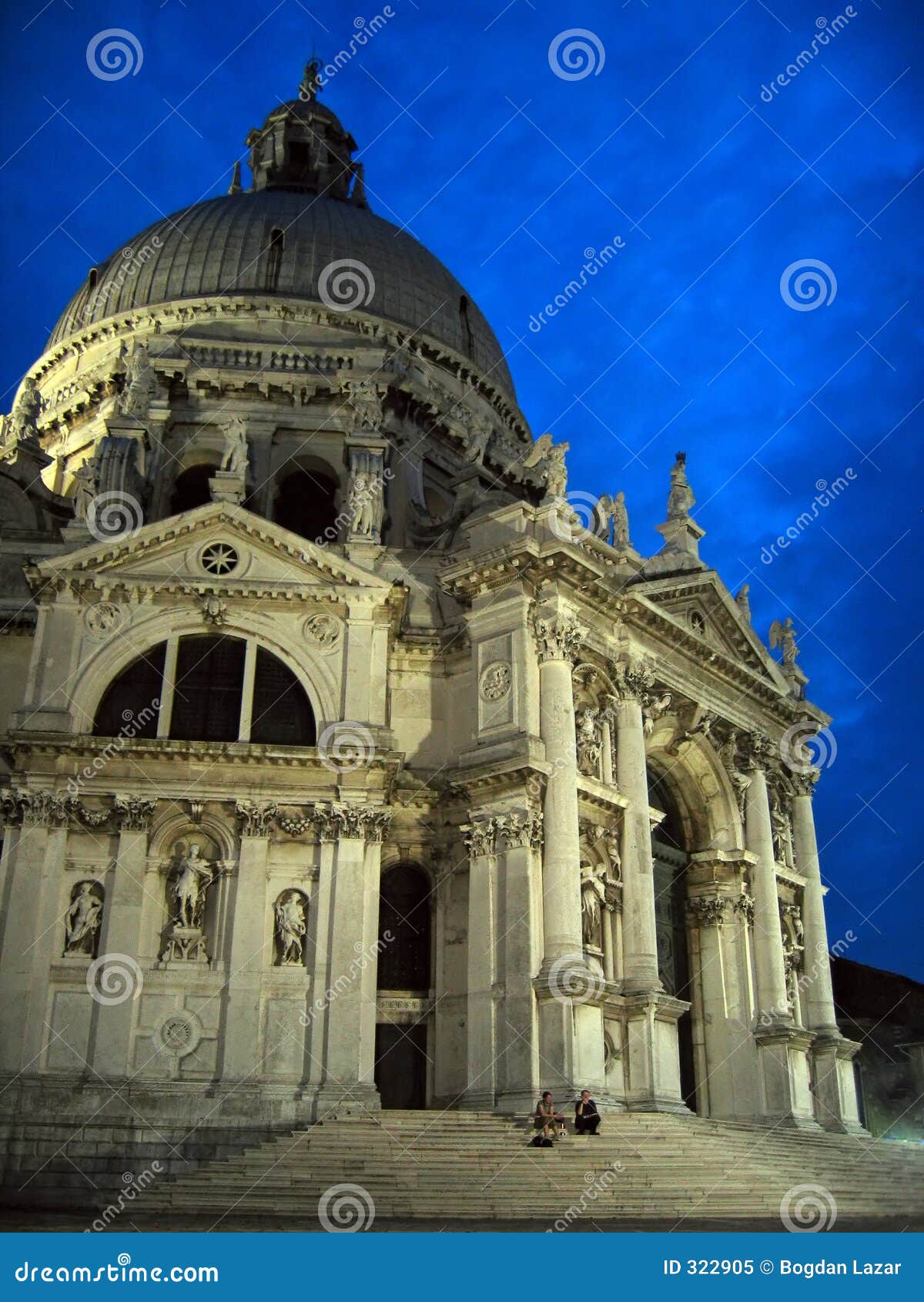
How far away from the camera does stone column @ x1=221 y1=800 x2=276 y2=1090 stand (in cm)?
2478

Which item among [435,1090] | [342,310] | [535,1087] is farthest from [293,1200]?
[342,310]

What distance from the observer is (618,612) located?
2977cm

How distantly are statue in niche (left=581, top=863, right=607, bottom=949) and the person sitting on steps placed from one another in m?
5.11

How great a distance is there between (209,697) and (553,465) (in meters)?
9.24

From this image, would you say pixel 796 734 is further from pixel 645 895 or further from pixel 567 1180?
pixel 567 1180

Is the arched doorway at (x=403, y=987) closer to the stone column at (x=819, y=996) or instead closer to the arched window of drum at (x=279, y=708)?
the arched window of drum at (x=279, y=708)

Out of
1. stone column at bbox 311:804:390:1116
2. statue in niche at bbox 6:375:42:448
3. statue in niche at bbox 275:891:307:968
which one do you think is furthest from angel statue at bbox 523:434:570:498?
statue in niche at bbox 6:375:42:448

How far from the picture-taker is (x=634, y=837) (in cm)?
2814

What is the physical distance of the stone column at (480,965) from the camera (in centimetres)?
2464

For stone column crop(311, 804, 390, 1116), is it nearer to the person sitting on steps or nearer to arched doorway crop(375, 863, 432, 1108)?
arched doorway crop(375, 863, 432, 1108)

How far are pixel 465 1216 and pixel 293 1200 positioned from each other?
2.48 metres

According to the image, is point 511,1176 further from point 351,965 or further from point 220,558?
point 220,558

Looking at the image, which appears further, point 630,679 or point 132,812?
point 630,679

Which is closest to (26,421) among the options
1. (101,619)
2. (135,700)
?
(101,619)
